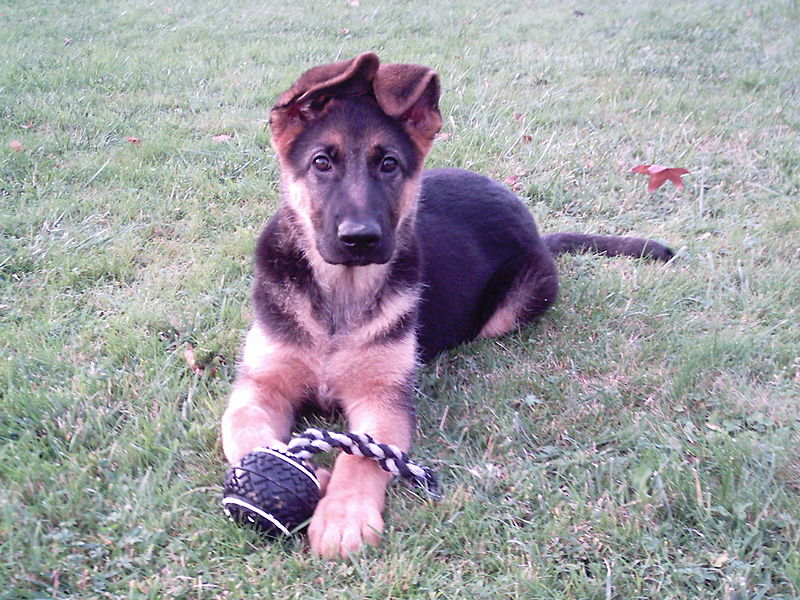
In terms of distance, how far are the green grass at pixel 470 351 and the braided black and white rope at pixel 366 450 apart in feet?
0.28

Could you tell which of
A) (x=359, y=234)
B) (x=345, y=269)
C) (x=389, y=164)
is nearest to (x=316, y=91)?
(x=389, y=164)

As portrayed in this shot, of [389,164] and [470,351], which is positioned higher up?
[389,164]

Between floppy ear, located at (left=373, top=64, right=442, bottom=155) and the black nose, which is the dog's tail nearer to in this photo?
floppy ear, located at (left=373, top=64, right=442, bottom=155)

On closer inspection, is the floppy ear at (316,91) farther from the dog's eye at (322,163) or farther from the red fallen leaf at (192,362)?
the red fallen leaf at (192,362)

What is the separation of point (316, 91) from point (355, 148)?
0.29 metres

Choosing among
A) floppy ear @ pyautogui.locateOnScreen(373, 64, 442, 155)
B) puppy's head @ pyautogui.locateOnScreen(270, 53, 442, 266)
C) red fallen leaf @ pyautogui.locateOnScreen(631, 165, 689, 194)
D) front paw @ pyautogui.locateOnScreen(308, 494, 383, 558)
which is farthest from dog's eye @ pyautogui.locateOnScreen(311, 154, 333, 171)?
red fallen leaf @ pyautogui.locateOnScreen(631, 165, 689, 194)

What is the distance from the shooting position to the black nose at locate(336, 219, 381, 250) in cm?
281

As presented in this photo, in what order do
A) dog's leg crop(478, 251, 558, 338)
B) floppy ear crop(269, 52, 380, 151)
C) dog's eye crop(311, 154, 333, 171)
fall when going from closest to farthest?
floppy ear crop(269, 52, 380, 151) → dog's eye crop(311, 154, 333, 171) → dog's leg crop(478, 251, 558, 338)

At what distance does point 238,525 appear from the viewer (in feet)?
7.84

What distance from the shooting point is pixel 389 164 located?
126 inches

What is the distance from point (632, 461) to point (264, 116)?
17.0 ft

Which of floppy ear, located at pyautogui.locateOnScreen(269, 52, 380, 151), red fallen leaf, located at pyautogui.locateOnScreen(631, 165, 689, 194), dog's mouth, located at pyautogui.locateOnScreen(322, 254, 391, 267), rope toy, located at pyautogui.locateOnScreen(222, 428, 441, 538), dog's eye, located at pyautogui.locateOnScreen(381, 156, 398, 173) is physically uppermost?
floppy ear, located at pyautogui.locateOnScreen(269, 52, 380, 151)

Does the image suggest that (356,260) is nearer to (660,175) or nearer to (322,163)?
(322,163)

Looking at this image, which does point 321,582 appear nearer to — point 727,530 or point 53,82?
point 727,530
